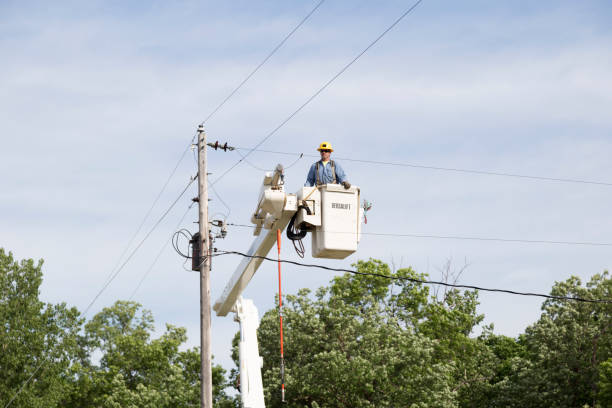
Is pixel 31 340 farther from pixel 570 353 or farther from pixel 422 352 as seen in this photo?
pixel 570 353

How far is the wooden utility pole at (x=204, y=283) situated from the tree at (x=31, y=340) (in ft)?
97.7

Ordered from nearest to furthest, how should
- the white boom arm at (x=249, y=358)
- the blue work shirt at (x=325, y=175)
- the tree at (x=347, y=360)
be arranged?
the blue work shirt at (x=325, y=175) → the white boom arm at (x=249, y=358) → the tree at (x=347, y=360)

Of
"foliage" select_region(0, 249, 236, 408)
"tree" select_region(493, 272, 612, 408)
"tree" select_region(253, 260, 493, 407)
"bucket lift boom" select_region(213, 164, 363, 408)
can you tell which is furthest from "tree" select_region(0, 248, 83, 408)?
"bucket lift boom" select_region(213, 164, 363, 408)

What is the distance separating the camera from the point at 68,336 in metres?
45.9

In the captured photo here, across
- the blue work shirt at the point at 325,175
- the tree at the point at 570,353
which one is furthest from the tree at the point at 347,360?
the blue work shirt at the point at 325,175

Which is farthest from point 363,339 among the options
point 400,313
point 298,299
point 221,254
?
point 221,254

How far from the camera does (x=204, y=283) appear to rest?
1623 cm

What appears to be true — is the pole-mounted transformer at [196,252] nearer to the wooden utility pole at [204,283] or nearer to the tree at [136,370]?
the wooden utility pole at [204,283]

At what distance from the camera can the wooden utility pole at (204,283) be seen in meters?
15.8

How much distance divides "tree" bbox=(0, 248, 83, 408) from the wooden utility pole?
29792 mm

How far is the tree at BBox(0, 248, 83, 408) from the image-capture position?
4288 centimetres

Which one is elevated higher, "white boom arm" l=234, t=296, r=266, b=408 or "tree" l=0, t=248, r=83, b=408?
"tree" l=0, t=248, r=83, b=408

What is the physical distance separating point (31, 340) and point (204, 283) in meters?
31.3

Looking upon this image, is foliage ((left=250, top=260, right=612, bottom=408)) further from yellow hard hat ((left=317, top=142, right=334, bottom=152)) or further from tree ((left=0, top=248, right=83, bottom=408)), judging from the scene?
yellow hard hat ((left=317, top=142, right=334, bottom=152))
